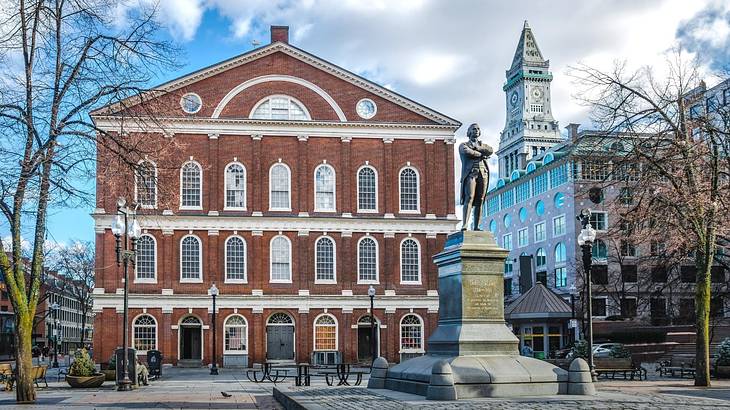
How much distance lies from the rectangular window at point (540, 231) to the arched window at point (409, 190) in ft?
116

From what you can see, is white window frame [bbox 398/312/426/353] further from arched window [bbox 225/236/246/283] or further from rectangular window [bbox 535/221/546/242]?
rectangular window [bbox 535/221/546/242]

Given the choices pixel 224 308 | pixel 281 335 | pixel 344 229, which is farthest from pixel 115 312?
pixel 344 229

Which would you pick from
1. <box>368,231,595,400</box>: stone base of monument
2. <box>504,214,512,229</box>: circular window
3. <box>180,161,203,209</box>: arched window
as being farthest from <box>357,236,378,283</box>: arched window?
<box>504,214,512,229</box>: circular window

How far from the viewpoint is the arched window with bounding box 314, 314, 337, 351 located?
53.7m

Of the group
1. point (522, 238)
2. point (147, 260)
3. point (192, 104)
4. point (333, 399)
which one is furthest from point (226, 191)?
point (522, 238)

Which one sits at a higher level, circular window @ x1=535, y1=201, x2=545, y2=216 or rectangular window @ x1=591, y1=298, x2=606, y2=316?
circular window @ x1=535, y1=201, x2=545, y2=216

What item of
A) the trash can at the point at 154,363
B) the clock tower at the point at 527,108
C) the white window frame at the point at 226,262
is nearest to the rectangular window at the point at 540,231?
the white window frame at the point at 226,262

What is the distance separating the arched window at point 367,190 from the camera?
54625mm

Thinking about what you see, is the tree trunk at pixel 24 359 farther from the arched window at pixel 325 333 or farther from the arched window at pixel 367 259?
the arched window at pixel 367 259

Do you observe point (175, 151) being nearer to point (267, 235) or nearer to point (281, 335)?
point (267, 235)

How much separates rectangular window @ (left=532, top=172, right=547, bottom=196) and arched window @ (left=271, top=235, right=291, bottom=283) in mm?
40389

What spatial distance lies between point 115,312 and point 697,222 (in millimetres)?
35382

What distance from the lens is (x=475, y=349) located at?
17797 millimetres

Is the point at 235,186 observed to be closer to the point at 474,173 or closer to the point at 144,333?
the point at 144,333
